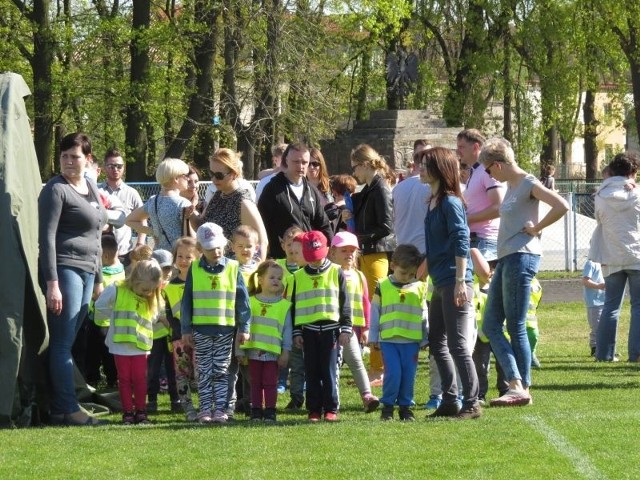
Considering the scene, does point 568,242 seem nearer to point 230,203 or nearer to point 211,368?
point 230,203

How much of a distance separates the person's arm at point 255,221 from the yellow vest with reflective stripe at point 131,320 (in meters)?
1.05

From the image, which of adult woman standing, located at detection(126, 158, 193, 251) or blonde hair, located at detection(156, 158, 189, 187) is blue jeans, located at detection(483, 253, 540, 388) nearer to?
adult woman standing, located at detection(126, 158, 193, 251)

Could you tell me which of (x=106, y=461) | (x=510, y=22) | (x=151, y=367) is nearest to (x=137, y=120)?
(x=510, y=22)

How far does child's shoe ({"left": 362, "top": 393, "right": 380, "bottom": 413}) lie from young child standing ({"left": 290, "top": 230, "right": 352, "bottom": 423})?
494 mm

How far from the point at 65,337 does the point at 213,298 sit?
119 cm

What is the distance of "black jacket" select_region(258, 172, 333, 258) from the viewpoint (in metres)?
10.8

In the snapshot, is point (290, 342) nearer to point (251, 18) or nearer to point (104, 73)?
point (251, 18)

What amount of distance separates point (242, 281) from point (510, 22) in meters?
37.2

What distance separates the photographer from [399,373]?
365 inches

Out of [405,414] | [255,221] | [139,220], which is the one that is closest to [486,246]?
[255,221]

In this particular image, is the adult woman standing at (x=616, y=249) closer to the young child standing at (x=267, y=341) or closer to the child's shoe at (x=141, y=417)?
the young child standing at (x=267, y=341)

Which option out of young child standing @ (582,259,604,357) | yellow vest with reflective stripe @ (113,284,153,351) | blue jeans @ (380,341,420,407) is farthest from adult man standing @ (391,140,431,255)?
young child standing @ (582,259,604,357)

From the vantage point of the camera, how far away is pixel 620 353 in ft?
48.2

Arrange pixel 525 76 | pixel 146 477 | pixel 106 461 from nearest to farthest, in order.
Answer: pixel 146 477, pixel 106 461, pixel 525 76
